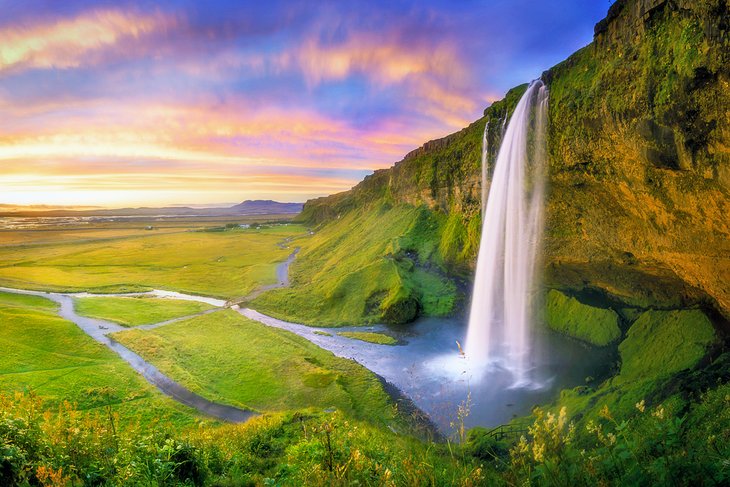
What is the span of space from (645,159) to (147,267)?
8925 centimetres

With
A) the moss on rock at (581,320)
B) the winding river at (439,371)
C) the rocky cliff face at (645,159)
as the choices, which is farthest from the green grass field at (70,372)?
the moss on rock at (581,320)

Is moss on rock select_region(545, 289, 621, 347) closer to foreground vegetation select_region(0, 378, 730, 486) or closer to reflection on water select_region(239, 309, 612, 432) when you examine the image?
reflection on water select_region(239, 309, 612, 432)

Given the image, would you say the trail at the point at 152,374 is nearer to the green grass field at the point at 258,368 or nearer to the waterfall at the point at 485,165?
the green grass field at the point at 258,368

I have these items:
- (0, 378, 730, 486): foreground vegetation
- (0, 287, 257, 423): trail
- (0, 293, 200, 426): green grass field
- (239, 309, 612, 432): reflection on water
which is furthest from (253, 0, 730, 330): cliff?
(0, 293, 200, 426): green grass field

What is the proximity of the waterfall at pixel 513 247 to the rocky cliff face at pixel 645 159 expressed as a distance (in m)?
1.36

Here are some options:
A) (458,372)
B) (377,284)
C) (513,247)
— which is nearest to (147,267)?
(377,284)

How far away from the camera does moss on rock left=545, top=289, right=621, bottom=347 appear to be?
2756 centimetres

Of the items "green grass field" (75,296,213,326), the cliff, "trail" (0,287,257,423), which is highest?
the cliff

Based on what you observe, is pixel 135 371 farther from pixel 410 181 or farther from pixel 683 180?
pixel 410 181

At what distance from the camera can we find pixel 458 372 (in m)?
27.0

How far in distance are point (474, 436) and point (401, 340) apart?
58.7 feet

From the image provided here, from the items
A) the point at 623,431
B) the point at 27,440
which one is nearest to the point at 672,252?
the point at 623,431

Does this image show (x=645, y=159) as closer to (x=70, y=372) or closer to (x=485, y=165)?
(x=485, y=165)

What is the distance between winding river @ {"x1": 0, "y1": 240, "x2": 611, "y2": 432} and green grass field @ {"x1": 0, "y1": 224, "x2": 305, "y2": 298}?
2420 cm
